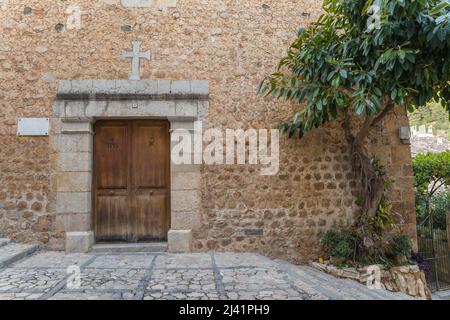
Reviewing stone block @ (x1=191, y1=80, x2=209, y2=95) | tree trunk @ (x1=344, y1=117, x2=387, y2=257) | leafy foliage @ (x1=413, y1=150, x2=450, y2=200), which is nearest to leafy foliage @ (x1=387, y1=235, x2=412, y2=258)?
tree trunk @ (x1=344, y1=117, x2=387, y2=257)

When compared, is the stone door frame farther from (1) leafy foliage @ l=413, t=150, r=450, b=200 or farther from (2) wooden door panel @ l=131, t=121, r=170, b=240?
(1) leafy foliage @ l=413, t=150, r=450, b=200

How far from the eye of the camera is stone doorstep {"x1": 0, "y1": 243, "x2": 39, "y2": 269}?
3.22 metres

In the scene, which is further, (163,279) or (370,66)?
(370,66)

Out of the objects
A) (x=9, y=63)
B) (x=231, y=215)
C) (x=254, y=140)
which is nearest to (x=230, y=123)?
(x=254, y=140)

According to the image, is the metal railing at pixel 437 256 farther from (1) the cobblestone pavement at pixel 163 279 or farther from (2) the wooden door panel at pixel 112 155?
(2) the wooden door panel at pixel 112 155

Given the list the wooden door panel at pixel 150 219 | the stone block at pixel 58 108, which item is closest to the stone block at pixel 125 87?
the stone block at pixel 58 108

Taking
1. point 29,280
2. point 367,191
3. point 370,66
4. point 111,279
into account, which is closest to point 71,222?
point 29,280

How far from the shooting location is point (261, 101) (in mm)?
4172

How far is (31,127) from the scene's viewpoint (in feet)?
12.8

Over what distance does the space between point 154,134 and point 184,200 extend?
3.40 feet

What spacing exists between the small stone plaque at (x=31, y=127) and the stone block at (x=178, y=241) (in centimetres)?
217

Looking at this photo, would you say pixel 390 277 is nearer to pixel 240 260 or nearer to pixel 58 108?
pixel 240 260

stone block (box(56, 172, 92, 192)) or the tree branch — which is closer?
the tree branch

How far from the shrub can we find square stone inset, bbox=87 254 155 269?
234 centimetres
